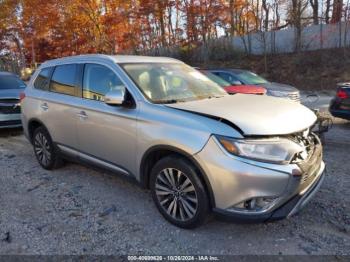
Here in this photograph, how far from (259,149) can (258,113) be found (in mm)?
491

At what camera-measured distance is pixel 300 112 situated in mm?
3707

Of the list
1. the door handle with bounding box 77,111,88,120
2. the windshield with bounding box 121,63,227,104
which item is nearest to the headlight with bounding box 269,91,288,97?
the windshield with bounding box 121,63,227,104

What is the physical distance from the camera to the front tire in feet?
11.0

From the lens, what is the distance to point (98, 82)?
14.7ft

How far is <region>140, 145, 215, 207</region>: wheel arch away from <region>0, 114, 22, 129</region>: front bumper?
586cm

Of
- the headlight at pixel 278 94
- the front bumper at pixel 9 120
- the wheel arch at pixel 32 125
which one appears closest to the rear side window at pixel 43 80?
the wheel arch at pixel 32 125

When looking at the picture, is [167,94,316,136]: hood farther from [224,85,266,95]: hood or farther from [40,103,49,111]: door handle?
[224,85,266,95]: hood

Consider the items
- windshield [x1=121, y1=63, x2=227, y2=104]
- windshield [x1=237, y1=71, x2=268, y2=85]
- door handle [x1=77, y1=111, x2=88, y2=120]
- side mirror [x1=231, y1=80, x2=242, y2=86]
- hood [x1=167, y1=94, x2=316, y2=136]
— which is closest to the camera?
hood [x1=167, y1=94, x2=316, y2=136]

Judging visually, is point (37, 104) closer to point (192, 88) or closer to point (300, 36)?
point (192, 88)

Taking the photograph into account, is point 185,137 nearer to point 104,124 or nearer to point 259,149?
point 259,149

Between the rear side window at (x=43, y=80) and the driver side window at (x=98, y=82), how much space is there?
1151 millimetres

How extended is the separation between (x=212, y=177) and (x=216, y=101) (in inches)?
42.5

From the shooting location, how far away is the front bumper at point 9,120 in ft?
27.6

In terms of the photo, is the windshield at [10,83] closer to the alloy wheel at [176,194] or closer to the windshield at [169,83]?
the windshield at [169,83]
